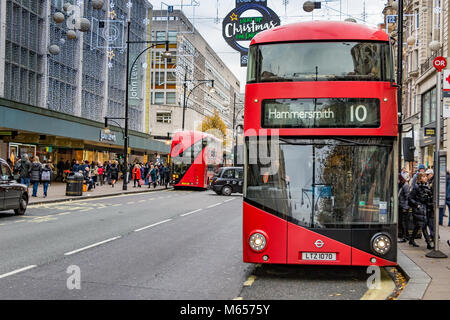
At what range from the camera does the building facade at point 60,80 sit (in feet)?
108

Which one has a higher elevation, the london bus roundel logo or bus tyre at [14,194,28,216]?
the london bus roundel logo

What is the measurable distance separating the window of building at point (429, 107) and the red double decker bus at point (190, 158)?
1445 centimetres

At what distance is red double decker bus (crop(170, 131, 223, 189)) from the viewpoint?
3681 cm

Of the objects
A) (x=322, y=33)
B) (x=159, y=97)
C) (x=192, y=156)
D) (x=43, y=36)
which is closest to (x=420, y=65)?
(x=192, y=156)

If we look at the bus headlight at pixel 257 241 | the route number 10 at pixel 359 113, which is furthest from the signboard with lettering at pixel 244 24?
the bus headlight at pixel 257 241

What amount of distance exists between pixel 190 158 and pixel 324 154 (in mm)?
29344

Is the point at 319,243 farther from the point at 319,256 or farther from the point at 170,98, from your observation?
the point at 170,98

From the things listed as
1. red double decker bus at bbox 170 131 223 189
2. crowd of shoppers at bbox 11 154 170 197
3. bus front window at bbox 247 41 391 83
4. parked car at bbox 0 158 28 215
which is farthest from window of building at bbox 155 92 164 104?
bus front window at bbox 247 41 391 83

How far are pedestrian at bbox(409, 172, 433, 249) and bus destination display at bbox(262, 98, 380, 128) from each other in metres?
3.93

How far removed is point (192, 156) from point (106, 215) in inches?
777

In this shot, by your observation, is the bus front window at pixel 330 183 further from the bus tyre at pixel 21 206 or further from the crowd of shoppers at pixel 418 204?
the bus tyre at pixel 21 206

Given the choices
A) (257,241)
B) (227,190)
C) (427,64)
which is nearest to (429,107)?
(427,64)

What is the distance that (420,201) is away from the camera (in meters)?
11.2

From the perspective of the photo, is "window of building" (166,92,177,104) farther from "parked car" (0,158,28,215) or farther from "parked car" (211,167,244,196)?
"parked car" (0,158,28,215)
